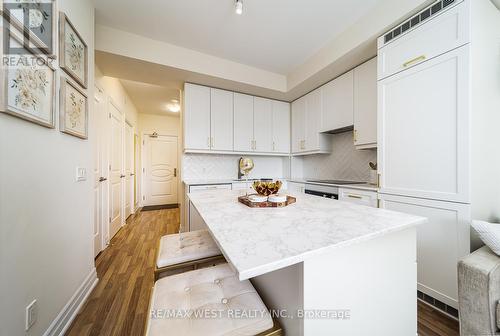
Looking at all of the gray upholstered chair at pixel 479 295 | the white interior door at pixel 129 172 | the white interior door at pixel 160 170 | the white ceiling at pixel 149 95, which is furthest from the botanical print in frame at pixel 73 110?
the white interior door at pixel 160 170

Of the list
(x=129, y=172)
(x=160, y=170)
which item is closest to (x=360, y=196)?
(x=129, y=172)

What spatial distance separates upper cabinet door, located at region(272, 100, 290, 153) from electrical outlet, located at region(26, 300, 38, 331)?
3.14 m

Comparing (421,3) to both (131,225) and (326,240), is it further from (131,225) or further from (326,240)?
(131,225)

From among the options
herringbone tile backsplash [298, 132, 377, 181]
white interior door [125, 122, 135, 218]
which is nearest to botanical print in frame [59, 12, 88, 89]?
white interior door [125, 122, 135, 218]

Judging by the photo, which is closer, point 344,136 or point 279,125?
point 344,136

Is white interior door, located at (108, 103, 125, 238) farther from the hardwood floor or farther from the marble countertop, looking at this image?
the marble countertop

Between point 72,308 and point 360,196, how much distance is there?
8.76ft

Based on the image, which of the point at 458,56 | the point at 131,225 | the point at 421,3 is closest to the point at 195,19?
the point at 421,3

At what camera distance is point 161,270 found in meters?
1.04

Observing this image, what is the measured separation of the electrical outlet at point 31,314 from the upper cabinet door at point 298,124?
3.28 metres

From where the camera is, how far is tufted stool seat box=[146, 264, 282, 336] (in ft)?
1.99

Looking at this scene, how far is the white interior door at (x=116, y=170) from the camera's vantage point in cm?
289

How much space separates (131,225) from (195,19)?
11.6ft

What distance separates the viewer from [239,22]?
196 cm
